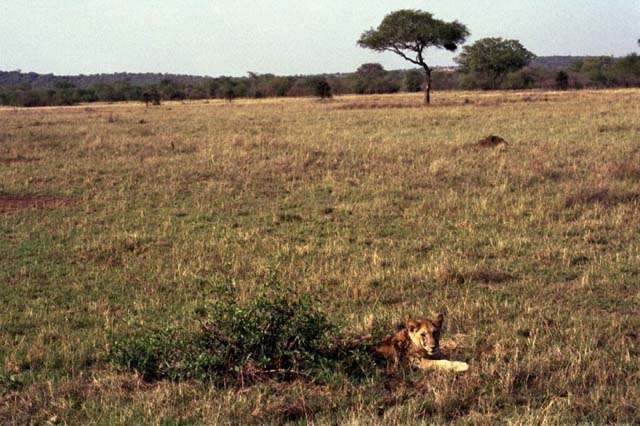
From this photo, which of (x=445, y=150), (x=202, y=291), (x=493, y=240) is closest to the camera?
(x=202, y=291)

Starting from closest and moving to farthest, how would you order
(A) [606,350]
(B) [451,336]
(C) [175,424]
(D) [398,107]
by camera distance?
(C) [175,424]
(A) [606,350]
(B) [451,336]
(D) [398,107]

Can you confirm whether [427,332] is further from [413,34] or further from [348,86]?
[348,86]

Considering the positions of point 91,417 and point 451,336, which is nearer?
point 91,417

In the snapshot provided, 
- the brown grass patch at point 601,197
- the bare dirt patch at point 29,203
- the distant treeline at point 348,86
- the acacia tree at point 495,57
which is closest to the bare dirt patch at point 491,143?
the brown grass patch at point 601,197

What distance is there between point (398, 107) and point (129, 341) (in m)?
33.7

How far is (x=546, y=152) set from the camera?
16531 mm

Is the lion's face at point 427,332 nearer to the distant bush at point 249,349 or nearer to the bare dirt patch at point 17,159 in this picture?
the distant bush at point 249,349

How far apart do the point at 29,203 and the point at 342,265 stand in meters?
7.05

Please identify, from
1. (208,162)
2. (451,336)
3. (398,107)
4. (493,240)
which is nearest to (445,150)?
(208,162)

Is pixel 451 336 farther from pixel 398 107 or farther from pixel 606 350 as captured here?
pixel 398 107

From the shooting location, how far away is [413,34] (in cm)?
4725

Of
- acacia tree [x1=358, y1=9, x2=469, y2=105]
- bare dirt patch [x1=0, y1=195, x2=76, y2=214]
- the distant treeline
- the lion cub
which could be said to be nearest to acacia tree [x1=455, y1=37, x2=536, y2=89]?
the distant treeline

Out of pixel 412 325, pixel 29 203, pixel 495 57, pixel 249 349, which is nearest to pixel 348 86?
pixel 495 57

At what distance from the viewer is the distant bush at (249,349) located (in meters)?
4.86
